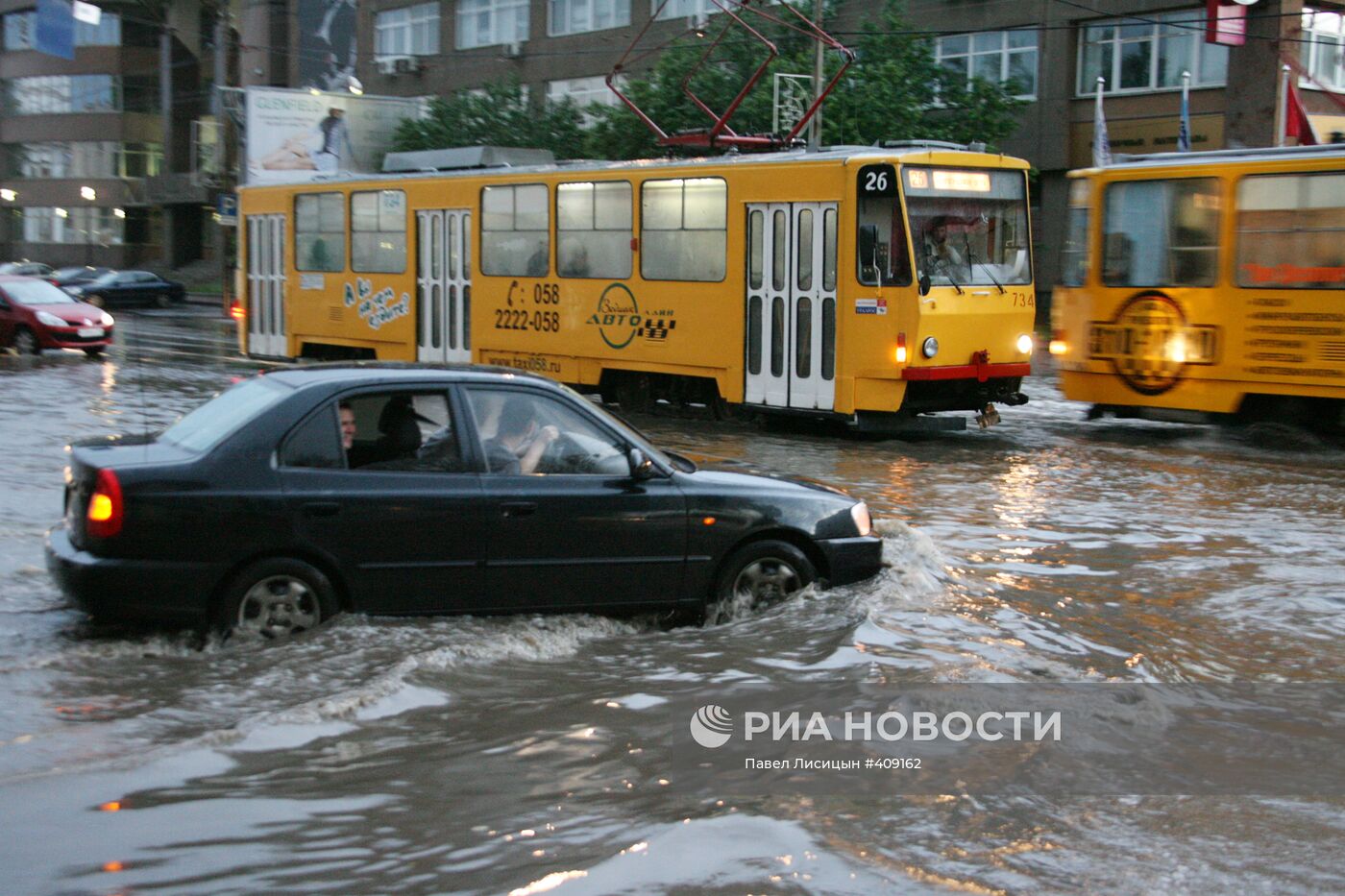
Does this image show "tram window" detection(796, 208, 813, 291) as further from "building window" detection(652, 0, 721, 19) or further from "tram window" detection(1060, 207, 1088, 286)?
"building window" detection(652, 0, 721, 19)

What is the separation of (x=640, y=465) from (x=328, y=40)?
58.4m

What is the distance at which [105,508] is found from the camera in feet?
22.7

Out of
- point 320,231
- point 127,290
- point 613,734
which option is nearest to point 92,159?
point 127,290

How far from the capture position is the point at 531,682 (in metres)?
6.89

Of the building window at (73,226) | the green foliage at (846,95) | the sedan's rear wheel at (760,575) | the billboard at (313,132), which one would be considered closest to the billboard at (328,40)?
the billboard at (313,132)

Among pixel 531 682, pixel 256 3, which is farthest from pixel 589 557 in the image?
pixel 256 3

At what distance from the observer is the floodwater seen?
4746mm

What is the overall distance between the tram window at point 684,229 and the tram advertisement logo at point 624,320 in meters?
0.44

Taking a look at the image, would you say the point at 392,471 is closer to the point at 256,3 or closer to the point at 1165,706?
the point at 1165,706

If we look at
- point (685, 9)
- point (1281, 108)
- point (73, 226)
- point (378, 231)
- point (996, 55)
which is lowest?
point (378, 231)

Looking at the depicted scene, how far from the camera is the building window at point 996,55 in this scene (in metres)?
39.2

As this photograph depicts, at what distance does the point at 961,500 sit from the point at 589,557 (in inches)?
224

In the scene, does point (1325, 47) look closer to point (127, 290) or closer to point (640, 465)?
point (640, 465)

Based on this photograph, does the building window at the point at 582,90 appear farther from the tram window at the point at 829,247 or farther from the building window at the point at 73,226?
the tram window at the point at 829,247
